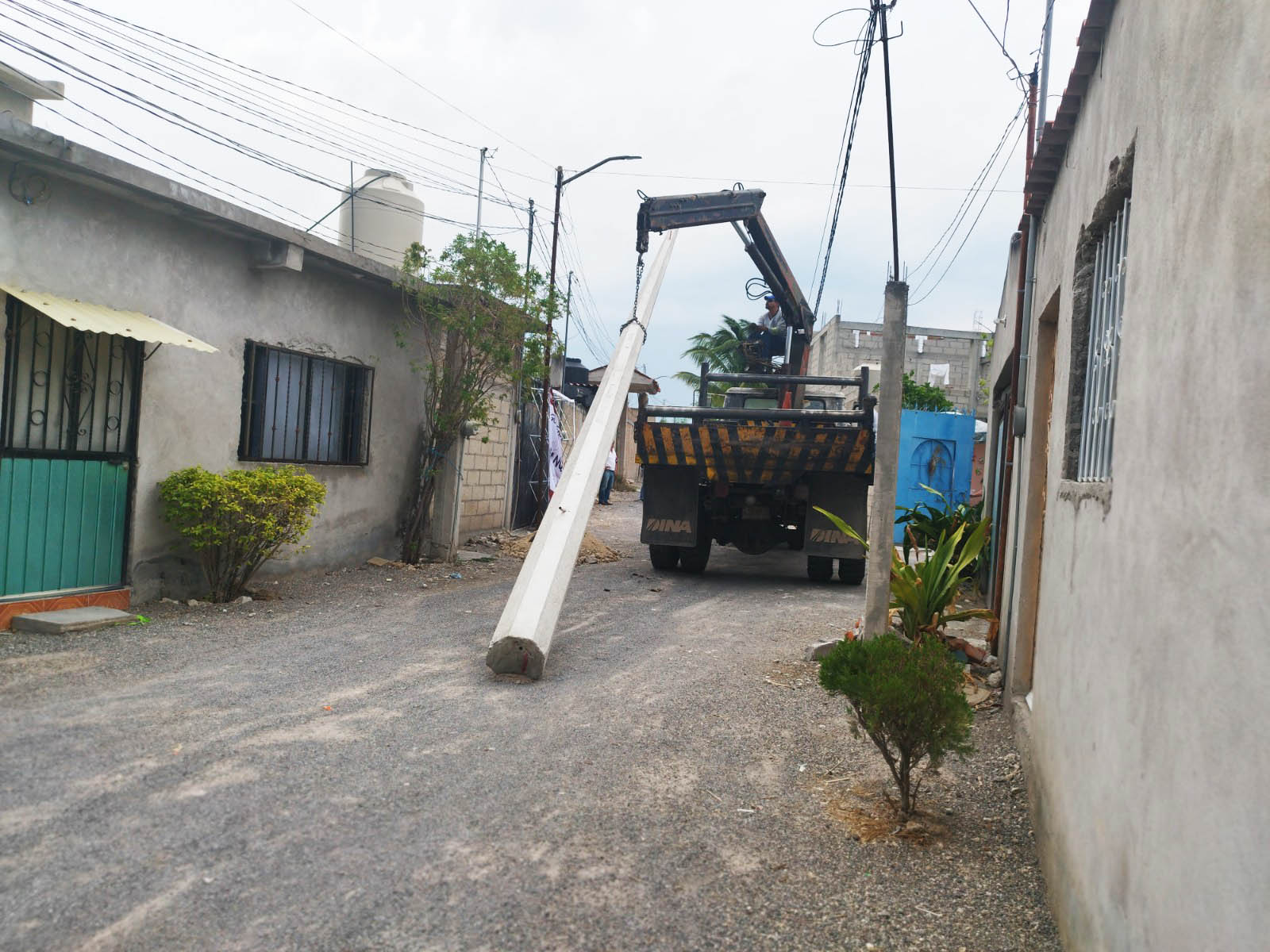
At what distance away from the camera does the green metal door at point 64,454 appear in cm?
655

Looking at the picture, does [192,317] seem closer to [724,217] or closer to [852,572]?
[724,217]

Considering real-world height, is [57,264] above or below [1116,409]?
above

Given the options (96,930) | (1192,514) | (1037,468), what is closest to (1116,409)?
(1192,514)

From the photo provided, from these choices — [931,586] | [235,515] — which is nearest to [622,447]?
[235,515]

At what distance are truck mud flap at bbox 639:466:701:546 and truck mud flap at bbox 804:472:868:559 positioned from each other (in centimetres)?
126

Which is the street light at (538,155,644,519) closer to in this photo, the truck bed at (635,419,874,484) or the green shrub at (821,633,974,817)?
the truck bed at (635,419,874,484)

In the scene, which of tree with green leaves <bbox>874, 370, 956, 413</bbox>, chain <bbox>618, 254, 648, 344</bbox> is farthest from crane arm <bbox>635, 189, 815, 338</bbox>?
tree with green leaves <bbox>874, 370, 956, 413</bbox>

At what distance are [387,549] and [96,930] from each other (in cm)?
835

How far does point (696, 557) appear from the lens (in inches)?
443

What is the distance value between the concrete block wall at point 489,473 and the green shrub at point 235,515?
3.85 m

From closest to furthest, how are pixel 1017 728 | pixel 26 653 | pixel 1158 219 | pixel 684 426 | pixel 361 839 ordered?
pixel 1158 219 → pixel 361 839 → pixel 1017 728 → pixel 26 653 → pixel 684 426

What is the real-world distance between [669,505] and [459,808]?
23.5 ft

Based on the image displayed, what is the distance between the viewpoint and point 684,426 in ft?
34.4

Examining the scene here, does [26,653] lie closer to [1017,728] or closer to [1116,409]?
[1017,728]
